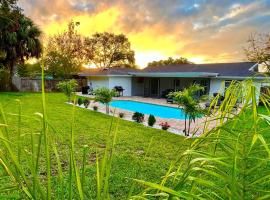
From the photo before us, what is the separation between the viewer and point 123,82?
102 ft

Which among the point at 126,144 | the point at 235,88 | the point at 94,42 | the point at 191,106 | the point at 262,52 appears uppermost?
the point at 94,42

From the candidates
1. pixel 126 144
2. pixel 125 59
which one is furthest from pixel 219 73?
pixel 125 59

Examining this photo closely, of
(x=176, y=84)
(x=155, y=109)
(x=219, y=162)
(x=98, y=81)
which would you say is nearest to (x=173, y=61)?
(x=98, y=81)

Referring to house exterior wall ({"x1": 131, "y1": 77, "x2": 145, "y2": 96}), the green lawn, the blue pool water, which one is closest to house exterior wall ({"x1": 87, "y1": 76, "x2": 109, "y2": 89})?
house exterior wall ({"x1": 131, "y1": 77, "x2": 145, "y2": 96})

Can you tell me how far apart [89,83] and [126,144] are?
91.7ft

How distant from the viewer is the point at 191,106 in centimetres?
921

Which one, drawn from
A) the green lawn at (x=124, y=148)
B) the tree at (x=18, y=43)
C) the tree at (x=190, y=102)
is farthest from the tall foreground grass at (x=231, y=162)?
the tree at (x=18, y=43)

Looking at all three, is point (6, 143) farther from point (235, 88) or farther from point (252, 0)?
point (252, 0)

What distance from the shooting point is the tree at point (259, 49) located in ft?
90.9

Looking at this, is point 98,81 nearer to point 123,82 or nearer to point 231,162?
point 123,82

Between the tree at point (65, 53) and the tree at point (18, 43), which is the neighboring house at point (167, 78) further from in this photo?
the tree at point (18, 43)

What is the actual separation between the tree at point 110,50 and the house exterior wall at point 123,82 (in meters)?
24.3

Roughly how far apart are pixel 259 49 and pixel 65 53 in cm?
2693

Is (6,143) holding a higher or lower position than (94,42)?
lower
